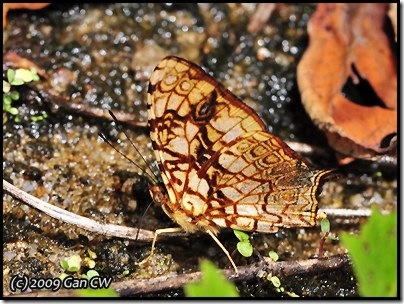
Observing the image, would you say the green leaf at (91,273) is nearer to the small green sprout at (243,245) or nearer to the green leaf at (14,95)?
the small green sprout at (243,245)

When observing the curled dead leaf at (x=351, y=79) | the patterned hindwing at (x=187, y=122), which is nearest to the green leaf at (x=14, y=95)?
the patterned hindwing at (x=187, y=122)

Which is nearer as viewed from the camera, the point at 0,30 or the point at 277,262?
the point at 277,262

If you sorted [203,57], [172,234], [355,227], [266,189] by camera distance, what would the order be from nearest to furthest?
[266,189] < [172,234] < [355,227] < [203,57]

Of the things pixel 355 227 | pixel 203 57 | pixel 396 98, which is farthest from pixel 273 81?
pixel 355 227

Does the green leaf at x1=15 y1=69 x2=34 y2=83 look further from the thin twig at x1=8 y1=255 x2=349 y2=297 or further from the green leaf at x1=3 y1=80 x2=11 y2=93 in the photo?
the thin twig at x1=8 y1=255 x2=349 y2=297

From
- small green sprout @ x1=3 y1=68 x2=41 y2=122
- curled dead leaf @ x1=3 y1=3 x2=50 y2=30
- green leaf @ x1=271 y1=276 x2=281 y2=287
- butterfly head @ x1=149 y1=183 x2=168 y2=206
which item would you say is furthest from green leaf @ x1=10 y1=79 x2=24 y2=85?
green leaf @ x1=271 y1=276 x2=281 y2=287

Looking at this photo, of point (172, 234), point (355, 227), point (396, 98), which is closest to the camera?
point (172, 234)

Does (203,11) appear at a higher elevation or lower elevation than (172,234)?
higher

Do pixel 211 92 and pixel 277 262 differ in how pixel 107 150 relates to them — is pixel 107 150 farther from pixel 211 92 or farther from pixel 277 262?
pixel 277 262

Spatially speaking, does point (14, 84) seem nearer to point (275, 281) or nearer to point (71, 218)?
point (71, 218)
